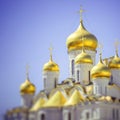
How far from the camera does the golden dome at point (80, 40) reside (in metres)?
A: 46.9

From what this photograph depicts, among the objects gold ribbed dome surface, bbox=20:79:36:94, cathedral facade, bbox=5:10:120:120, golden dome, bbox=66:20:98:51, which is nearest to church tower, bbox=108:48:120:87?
cathedral facade, bbox=5:10:120:120

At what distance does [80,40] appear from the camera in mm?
46875

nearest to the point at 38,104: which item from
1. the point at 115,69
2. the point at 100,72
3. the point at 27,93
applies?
the point at 27,93

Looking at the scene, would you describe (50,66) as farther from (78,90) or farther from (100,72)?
(100,72)

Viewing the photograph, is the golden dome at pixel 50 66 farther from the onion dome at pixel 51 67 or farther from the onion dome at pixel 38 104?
the onion dome at pixel 38 104

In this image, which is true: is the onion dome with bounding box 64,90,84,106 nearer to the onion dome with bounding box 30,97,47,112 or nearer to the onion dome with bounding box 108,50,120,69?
the onion dome with bounding box 30,97,47,112

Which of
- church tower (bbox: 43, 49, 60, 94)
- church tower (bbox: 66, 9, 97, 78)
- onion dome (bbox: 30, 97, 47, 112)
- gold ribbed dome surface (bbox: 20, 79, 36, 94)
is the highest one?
church tower (bbox: 66, 9, 97, 78)

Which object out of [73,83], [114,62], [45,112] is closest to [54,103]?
[45,112]

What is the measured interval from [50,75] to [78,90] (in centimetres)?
443

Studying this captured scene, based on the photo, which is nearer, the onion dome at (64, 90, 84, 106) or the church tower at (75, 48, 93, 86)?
the onion dome at (64, 90, 84, 106)

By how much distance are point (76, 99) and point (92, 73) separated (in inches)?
124

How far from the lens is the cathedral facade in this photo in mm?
40688

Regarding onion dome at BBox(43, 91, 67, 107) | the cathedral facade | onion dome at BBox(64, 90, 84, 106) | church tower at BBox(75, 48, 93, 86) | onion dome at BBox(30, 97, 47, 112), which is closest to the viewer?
the cathedral facade

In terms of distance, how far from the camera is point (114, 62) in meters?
46.0
